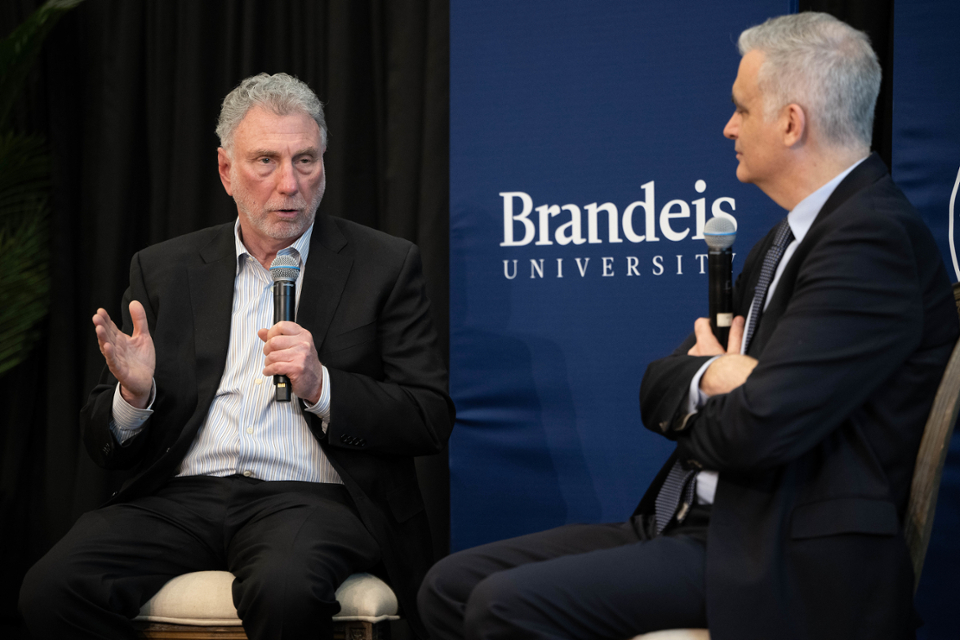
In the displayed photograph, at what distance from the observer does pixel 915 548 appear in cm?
154

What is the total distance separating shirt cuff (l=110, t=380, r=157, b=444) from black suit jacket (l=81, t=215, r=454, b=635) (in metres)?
0.02

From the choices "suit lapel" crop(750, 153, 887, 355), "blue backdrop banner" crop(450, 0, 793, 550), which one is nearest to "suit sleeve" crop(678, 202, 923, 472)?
"suit lapel" crop(750, 153, 887, 355)

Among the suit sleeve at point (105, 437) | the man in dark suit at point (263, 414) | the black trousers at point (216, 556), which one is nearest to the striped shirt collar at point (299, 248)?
the man in dark suit at point (263, 414)

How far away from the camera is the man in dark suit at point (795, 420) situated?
1.46 m

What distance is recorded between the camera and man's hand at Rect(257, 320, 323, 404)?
2057 mm

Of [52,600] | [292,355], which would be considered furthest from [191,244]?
[52,600]

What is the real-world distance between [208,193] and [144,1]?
853 mm

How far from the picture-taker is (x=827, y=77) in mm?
1645

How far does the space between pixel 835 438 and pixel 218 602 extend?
53.1 inches

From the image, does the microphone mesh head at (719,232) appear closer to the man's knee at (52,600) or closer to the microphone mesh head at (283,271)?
the microphone mesh head at (283,271)

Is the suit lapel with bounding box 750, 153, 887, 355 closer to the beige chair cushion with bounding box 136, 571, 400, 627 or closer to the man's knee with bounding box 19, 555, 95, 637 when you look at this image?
the beige chair cushion with bounding box 136, 571, 400, 627

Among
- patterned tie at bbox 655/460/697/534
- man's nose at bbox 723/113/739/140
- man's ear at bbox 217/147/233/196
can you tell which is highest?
man's ear at bbox 217/147/233/196

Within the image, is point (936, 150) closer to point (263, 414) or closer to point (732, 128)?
point (732, 128)

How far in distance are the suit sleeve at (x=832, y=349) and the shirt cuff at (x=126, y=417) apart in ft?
4.78
